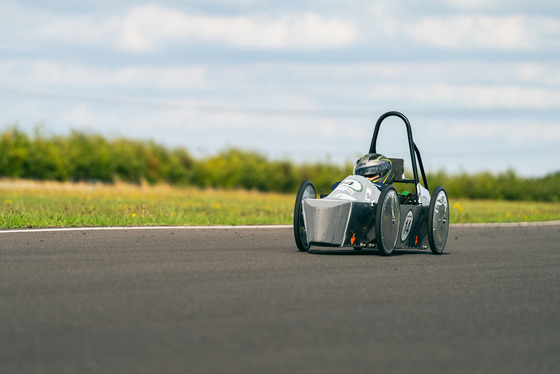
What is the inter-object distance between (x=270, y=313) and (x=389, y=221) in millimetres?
5827

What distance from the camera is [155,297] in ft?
22.9

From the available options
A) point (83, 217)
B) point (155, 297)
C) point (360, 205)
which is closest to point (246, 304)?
point (155, 297)

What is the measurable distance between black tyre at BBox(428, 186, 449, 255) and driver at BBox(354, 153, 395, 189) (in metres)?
0.93

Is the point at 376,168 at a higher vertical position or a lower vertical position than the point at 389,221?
higher

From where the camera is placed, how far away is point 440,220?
44.0 feet

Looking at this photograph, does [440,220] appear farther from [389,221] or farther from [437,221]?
[389,221]

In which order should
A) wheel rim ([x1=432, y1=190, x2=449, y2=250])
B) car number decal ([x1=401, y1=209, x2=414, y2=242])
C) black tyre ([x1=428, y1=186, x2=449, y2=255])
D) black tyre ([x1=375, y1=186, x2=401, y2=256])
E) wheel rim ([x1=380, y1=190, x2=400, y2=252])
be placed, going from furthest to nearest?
1. wheel rim ([x1=432, y1=190, x2=449, y2=250])
2. black tyre ([x1=428, y1=186, x2=449, y2=255])
3. car number decal ([x1=401, y1=209, x2=414, y2=242])
4. wheel rim ([x1=380, y1=190, x2=400, y2=252])
5. black tyre ([x1=375, y1=186, x2=401, y2=256])

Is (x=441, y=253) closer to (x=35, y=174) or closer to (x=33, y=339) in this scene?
(x=33, y=339)

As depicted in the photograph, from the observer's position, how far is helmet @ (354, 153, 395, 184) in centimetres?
1266

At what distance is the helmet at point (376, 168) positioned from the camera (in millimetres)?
12664

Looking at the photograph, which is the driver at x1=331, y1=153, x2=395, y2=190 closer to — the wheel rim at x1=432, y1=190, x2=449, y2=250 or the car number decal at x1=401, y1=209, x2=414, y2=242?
the car number decal at x1=401, y1=209, x2=414, y2=242

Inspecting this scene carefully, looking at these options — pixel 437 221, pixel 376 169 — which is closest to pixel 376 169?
pixel 376 169

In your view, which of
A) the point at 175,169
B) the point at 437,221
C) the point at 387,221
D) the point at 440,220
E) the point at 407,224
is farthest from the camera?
the point at 175,169

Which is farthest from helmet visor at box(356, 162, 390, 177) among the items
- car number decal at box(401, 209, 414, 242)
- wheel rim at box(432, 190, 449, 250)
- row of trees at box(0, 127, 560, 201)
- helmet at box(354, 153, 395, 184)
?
row of trees at box(0, 127, 560, 201)
